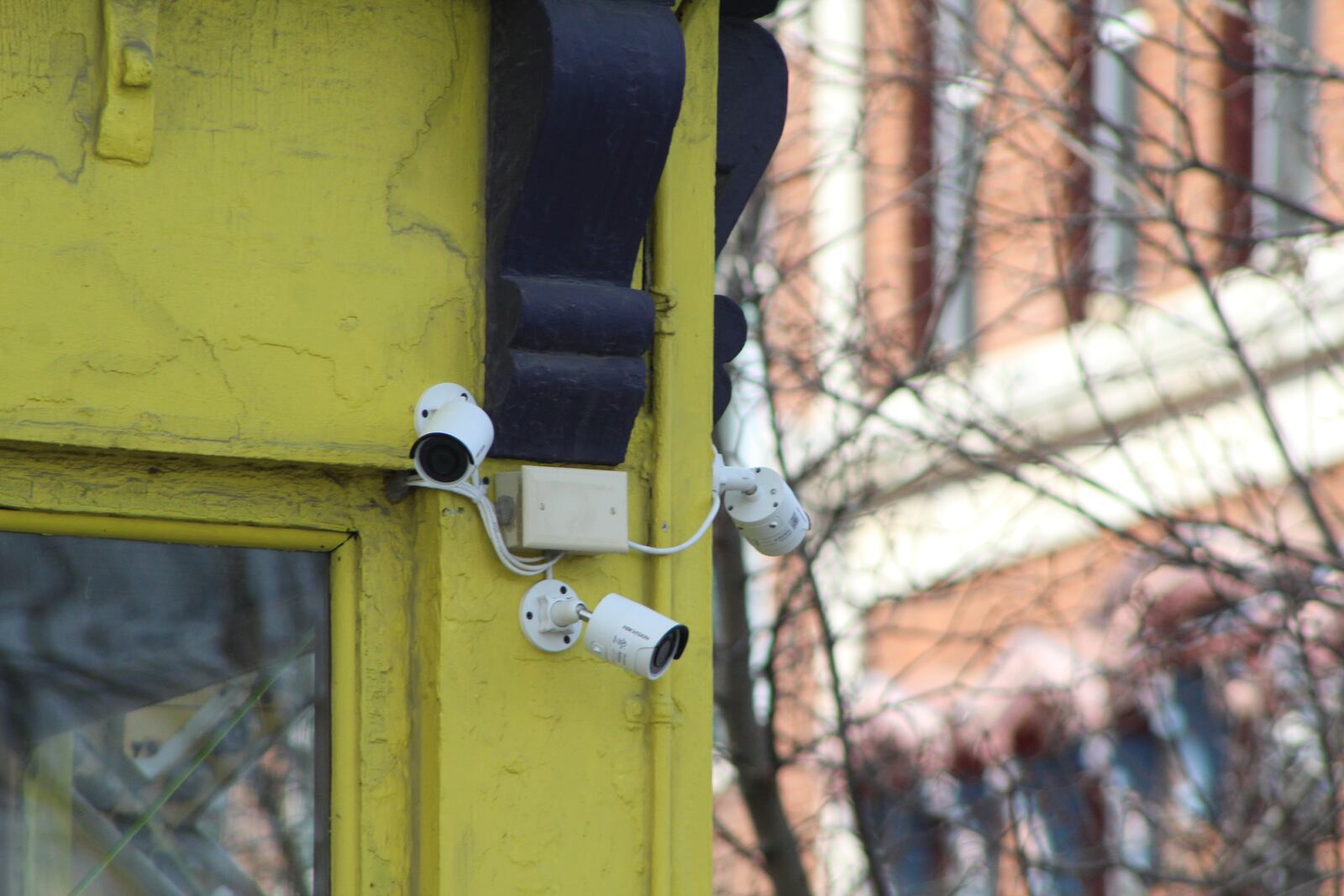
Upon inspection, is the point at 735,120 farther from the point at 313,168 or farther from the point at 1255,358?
the point at 1255,358

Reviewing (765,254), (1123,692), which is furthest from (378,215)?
(1123,692)

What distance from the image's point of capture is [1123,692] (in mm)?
10422

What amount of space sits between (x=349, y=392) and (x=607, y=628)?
69 cm

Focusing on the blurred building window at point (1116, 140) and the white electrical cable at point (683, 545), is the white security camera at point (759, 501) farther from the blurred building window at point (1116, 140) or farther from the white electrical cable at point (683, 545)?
the blurred building window at point (1116, 140)

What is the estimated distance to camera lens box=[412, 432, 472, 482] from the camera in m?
4.13

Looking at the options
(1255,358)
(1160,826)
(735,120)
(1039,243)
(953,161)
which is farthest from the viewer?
(1039,243)

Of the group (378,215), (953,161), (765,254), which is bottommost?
(378,215)

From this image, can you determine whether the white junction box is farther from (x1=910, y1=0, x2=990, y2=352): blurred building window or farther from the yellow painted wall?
(x1=910, y1=0, x2=990, y2=352): blurred building window

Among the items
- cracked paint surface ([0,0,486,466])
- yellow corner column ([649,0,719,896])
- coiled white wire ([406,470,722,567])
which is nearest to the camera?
cracked paint surface ([0,0,486,466])

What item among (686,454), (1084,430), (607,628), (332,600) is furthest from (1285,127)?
(332,600)

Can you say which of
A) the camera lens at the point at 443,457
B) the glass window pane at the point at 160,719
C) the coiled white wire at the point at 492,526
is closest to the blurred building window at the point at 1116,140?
the coiled white wire at the point at 492,526

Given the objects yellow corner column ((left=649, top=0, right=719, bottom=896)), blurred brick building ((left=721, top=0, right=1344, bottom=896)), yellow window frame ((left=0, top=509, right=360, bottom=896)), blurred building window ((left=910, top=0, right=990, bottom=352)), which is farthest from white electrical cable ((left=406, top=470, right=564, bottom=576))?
blurred building window ((left=910, top=0, right=990, bottom=352))

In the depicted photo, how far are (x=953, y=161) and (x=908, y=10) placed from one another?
2.76 ft

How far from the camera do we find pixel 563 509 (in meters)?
4.27
